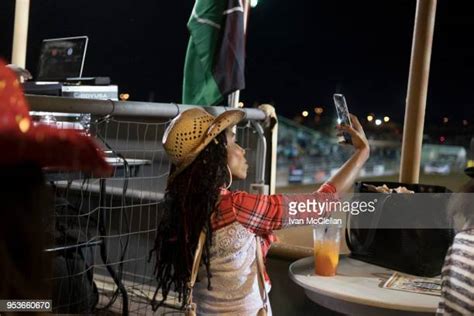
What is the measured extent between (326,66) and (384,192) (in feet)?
73.9

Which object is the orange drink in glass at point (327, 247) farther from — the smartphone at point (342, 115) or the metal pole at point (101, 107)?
the metal pole at point (101, 107)

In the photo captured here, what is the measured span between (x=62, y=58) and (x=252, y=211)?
2.81m

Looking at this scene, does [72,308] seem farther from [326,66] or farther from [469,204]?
[326,66]

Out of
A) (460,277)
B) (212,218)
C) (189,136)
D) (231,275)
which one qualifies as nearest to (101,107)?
(189,136)

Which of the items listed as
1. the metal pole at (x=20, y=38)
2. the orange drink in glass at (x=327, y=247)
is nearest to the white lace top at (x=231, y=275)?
the orange drink in glass at (x=327, y=247)

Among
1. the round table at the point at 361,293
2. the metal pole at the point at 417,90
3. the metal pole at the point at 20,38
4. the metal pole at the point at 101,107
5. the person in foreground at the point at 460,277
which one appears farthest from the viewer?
the metal pole at the point at 20,38

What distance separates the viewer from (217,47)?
11.1 feet

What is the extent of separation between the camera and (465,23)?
8531mm

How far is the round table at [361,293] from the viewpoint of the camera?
6.85ft

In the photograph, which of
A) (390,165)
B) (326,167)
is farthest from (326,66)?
(390,165)

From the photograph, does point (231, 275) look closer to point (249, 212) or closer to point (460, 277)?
point (249, 212)

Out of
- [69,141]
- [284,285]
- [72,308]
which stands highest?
[69,141]

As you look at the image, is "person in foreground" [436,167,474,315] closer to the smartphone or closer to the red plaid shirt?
the red plaid shirt

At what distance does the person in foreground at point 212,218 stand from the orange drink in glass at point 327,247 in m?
0.40
